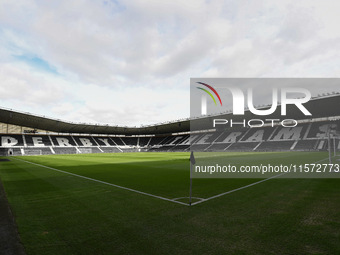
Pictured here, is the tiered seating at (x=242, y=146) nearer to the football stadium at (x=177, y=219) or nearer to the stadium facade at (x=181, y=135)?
the stadium facade at (x=181, y=135)

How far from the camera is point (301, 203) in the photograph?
694 cm

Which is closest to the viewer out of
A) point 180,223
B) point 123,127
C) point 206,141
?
point 180,223

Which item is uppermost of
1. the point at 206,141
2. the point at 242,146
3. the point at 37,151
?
the point at 206,141

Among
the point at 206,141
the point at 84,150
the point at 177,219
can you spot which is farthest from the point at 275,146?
the point at 84,150

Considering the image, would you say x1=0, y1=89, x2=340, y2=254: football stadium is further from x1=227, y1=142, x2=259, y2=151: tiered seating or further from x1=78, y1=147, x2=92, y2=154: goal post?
x1=78, y1=147, x2=92, y2=154: goal post

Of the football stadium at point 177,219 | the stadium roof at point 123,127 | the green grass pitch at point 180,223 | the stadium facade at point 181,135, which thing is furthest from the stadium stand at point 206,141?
the green grass pitch at point 180,223

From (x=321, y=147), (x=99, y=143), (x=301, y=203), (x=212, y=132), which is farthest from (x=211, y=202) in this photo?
(x=99, y=143)

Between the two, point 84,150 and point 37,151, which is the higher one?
point 37,151

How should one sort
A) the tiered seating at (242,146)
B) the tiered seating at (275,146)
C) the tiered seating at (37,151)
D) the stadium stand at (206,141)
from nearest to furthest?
the tiered seating at (275,146) < the stadium stand at (206,141) < the tiered seating at (242,146) < the tiered seating at (37,151)

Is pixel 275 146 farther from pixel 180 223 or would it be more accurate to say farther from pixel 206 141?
pixel 180 223

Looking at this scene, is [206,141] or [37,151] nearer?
[37,151]

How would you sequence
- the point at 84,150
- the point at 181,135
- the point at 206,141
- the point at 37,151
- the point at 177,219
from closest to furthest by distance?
the point at 177,219, the point at 37,151, the point at 206,141, the point at 84,150, the point at 181,135

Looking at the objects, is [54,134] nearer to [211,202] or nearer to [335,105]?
[211,202]

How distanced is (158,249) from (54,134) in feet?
296
